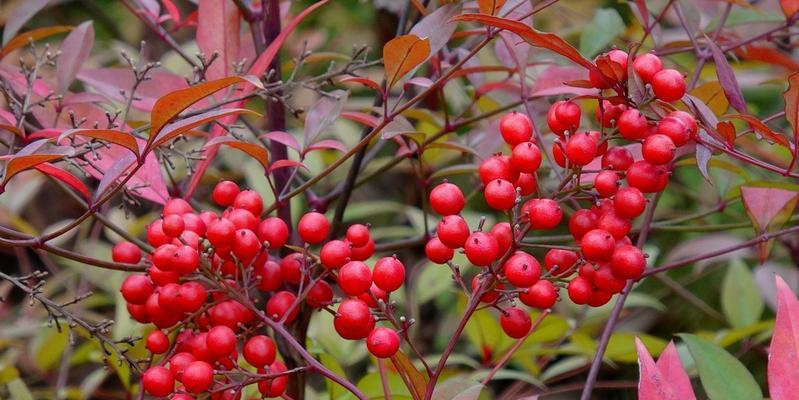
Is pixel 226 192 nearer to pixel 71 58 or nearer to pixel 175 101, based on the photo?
pixel 175 101

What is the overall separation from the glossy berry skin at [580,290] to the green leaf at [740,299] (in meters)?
0.72

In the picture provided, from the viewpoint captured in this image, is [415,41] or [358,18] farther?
[358,18]

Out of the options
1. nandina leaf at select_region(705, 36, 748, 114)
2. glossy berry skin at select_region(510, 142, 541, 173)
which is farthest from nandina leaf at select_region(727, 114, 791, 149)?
glossy berry skin at select_region(510, 142, 541, 173)

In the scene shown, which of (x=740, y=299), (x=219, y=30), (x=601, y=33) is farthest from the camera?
(x=740, y=299)

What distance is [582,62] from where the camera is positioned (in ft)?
1.85

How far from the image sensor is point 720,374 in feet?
2.48

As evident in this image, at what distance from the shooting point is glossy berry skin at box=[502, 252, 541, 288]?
564mm

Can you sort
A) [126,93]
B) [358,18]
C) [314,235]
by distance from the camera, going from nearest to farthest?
[314,235]
[126,93]
[358,18]

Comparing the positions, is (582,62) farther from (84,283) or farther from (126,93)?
(84,283)

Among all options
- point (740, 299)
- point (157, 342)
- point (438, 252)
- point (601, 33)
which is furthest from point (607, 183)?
point (740, 299)

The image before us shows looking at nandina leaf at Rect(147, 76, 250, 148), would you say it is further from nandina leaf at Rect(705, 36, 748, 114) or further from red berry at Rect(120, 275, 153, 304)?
nandina leaf at Rect(705, 36, 748, 114)

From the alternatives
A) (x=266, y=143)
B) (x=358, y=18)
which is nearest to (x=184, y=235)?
(x=266, y=143)

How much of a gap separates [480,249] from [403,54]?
0.46 ft

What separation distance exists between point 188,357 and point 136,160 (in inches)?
5.7
